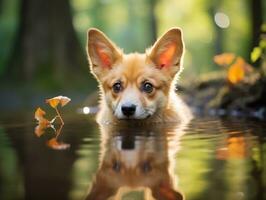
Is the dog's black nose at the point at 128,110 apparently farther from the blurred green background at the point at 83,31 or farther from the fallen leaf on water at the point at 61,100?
the blurred green background at the point at 83,31

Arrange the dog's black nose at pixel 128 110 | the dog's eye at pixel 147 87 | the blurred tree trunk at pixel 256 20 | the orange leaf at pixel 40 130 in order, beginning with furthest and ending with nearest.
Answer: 1. the blurred tree trunk at pixel 256 20
2. the dog's eye at pixel 147 87
3. the dog's black nose at pixel 128 110
4. the orange leaf at pixel 40 130

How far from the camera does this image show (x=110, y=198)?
2646mm

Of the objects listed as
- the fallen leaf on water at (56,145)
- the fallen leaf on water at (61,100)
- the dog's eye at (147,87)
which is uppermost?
the dog's eye at (147,87)

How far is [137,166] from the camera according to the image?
141 inches

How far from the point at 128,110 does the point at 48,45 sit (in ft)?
43.6

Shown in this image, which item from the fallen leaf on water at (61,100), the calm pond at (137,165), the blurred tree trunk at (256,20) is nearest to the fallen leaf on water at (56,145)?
the calm pond at (137,165)

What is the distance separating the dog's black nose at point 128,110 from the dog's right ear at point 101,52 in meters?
1.09

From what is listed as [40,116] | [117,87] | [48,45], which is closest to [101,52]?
[117,87]

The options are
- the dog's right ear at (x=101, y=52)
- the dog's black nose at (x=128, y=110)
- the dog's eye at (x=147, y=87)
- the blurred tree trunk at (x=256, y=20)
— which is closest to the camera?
the dog's black nose at (x=128, y=110)

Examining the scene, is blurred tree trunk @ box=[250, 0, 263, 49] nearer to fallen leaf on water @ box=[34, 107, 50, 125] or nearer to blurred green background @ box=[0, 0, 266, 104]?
blurred green background @ box=[0, 0, 266, 104]

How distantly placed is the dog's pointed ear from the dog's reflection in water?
5.06 ft

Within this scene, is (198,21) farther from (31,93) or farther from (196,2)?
(31,93)

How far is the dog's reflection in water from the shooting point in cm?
277

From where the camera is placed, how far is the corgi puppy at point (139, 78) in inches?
256
